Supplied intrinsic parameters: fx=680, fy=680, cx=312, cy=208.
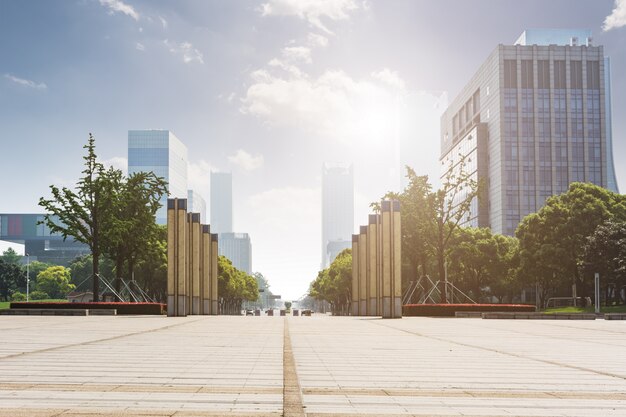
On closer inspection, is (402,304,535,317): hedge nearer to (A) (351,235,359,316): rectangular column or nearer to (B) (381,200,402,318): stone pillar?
(B) (381,200,402,318): stone pillar

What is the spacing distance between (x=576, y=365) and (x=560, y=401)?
4.62 m

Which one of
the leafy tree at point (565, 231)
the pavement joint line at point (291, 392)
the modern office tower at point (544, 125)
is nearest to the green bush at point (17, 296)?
the modern office tower at point (544, 125)

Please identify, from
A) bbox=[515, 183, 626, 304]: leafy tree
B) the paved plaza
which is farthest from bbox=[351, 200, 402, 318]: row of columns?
the paved plaza

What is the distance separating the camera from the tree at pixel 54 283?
13888cm

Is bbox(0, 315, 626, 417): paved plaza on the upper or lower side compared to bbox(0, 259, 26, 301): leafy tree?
upper

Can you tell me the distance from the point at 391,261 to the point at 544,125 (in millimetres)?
97777

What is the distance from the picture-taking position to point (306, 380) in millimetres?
9828

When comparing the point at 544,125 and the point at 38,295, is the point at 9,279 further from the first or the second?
the point at 544,125

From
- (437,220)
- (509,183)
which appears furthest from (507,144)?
(437,220)

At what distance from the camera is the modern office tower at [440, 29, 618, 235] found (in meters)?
129

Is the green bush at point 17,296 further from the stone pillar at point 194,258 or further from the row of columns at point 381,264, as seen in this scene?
the stone pillar at point 194,258

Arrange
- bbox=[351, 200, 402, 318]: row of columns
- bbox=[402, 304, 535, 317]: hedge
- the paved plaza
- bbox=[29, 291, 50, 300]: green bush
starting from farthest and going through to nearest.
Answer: bbox=[29, 291, 50, 300]: green bush, bbox=[402, 304, 535, 317]: hedge, bbox=[351, 200, 402, 318]: row of columns, the paved plaza

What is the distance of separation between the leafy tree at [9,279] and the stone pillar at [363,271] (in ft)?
297

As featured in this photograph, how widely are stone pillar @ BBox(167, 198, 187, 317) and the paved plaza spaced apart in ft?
92.6
